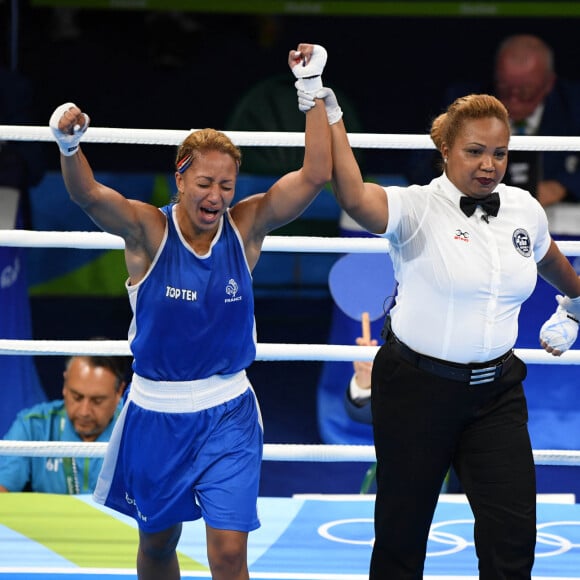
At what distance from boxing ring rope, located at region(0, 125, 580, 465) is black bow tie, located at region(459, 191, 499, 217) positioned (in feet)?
1.92

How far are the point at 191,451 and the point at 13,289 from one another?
2339 millimetres

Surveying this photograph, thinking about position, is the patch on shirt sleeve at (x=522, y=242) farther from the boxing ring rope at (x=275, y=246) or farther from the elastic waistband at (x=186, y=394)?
the elastic waistband at (x=186, y=394)

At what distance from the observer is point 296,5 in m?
7.06

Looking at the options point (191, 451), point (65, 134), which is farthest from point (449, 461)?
point (65, 134)

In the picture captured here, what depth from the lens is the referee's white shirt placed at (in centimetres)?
273

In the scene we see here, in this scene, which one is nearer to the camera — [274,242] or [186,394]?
[186,394]

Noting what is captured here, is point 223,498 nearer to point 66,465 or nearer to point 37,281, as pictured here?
point 66,465

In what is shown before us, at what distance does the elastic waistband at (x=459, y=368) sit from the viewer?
108 inches

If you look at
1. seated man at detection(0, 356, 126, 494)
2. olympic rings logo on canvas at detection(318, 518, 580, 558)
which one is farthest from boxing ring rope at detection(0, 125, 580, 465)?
seated man at detection(0, 356, 126, 494)

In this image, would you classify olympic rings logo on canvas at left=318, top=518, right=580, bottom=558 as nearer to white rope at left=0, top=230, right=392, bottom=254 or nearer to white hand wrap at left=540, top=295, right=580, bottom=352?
white hand wrap at left=540, top=295, right=580, bottom=352

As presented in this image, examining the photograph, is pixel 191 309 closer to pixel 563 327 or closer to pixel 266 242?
pixel 266 242

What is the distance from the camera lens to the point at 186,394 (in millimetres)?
2838

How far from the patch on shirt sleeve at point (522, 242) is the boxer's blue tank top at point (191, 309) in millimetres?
603

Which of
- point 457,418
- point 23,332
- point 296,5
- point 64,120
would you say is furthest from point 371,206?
point 296,5
